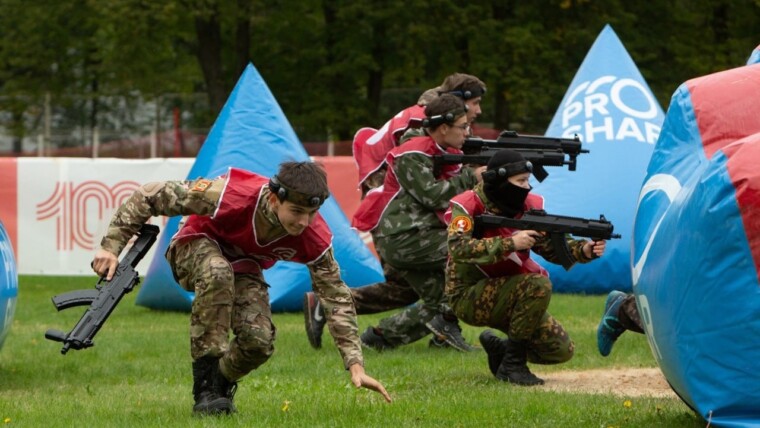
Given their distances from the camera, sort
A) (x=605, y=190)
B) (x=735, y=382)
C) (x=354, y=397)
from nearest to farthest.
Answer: (x=735, y=382) → (x=354, y=397) → (x=605, y=190)

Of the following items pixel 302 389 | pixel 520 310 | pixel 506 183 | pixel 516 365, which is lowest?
pixel 302 389

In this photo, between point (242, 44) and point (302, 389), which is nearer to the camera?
point (302, 389)

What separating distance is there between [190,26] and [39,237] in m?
16.8

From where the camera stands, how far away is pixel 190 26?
32.4m

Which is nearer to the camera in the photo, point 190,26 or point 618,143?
point 618,143

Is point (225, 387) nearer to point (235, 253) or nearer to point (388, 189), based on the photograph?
point (235, 253)

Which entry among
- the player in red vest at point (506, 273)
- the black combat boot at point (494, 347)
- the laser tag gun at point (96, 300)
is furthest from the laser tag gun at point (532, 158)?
the laser tag gun at point (96, 300)

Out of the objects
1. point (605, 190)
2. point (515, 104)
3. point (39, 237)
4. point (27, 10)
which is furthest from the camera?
point (27, 10)

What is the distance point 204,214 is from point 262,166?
5749 millimetres

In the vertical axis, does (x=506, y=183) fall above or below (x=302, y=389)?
above

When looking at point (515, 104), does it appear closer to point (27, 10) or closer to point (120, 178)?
point (27, 10)

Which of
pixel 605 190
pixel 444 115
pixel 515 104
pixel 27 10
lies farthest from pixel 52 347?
pixel 27 10

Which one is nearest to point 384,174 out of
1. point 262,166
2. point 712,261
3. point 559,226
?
point 262,166

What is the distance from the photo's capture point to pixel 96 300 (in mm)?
6184
